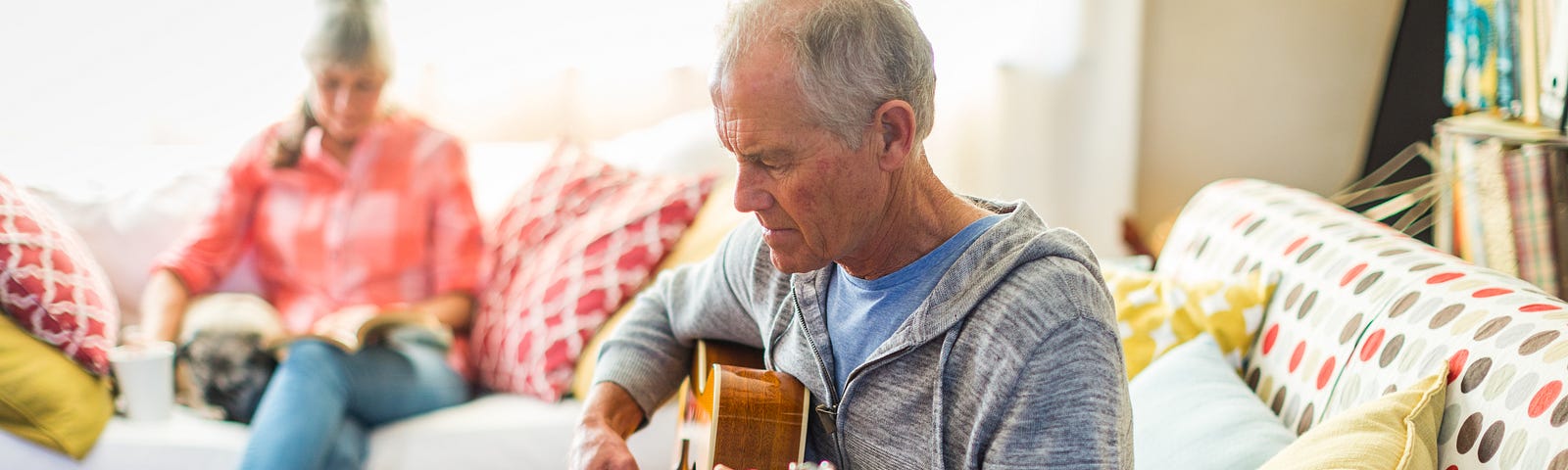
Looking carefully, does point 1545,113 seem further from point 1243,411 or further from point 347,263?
point 347,263

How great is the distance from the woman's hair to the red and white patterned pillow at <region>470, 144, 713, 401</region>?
39 centimetres

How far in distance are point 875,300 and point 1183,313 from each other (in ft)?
2.07

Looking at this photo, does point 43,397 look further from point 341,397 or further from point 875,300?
point 875,300

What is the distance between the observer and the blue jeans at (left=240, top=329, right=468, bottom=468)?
1949mm

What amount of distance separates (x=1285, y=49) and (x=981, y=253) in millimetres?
2135

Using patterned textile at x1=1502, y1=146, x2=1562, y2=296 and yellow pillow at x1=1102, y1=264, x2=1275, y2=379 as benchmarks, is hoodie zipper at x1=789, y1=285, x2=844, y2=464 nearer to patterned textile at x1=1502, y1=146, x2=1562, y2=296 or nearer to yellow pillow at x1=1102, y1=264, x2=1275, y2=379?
yellow pillow at x1=1102, y1=264, x2=1275, y2=379

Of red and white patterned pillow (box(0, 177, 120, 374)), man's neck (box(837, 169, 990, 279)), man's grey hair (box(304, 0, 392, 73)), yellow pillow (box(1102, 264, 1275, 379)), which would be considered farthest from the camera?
man's grey hair (box(304, 0, 392, 73))


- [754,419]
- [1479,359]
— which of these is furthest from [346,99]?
[1479,359]

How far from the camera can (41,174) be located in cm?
260

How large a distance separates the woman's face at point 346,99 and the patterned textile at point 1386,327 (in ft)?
4.96

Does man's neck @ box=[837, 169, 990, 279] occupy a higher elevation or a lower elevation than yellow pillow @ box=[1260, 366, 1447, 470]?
higher

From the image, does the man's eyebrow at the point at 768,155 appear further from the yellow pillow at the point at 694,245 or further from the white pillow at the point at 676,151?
the white pillow at the point at 676,151

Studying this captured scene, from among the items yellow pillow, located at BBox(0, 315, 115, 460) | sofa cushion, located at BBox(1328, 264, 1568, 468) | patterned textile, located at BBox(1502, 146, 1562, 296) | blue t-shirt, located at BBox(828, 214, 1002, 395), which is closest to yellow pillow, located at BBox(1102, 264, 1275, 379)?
sofa cushion, located at BBox(1328, 264, 1568, 468)

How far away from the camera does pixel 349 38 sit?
7.80 feet
